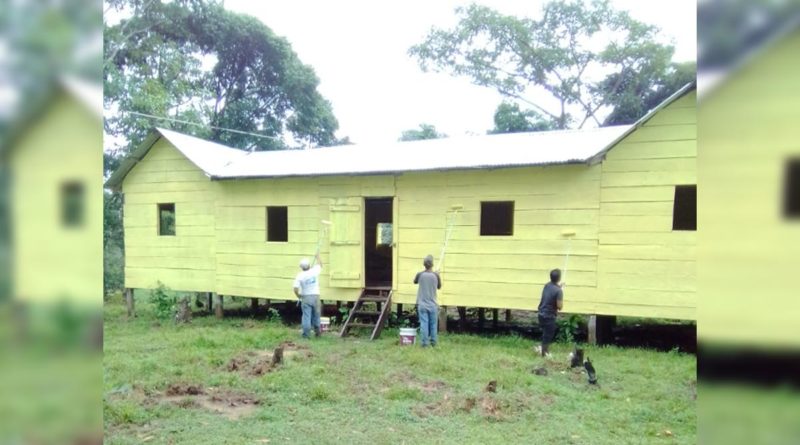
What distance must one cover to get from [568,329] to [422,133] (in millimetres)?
9110

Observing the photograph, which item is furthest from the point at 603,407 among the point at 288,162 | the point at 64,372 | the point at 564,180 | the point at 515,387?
the point at 288,162

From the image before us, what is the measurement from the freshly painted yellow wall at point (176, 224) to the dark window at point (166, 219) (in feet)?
0.62

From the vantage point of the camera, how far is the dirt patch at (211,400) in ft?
16.6

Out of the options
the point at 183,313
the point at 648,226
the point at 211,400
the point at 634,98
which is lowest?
the point at 183,313

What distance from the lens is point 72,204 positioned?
1.14m

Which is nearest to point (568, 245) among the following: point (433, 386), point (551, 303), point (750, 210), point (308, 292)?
point (551, 303)

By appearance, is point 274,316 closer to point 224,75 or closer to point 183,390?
point 183,390

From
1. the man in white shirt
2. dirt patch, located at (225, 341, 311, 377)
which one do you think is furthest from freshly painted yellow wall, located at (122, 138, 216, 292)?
dirt patch, located at (225, 341, 311, 377)

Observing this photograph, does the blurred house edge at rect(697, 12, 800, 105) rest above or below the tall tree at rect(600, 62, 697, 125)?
below

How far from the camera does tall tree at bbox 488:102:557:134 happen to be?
15.0 m

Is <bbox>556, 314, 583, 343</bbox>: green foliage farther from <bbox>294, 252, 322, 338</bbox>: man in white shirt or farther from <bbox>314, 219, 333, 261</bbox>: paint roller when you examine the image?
<bbox>314, 219, 333, 261</bbox>: paint roller

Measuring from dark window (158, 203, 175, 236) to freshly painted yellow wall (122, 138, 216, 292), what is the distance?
0.19 metres

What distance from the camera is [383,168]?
9211 mm

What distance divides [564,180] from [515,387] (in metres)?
3.66
